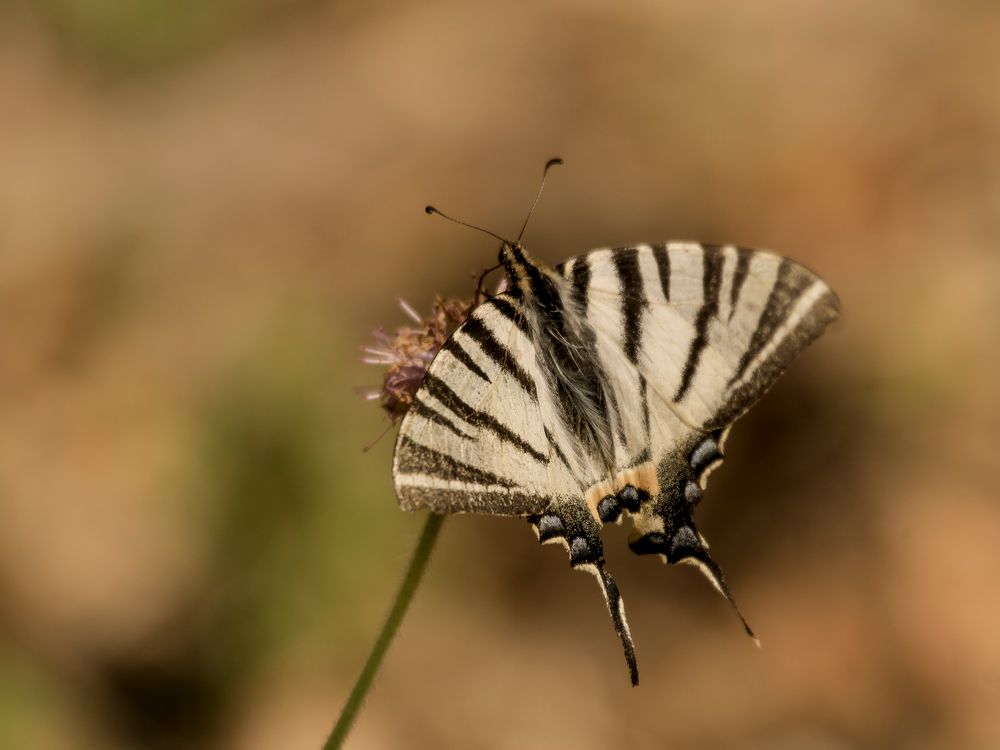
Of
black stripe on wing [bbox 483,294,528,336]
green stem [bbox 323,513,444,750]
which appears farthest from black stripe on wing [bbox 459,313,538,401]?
green stem [bbox 323,513,444,750]

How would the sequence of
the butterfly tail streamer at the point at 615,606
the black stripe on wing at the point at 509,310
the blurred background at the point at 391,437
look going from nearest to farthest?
the butterfly tail streamer at the point at 615,606
the black stripe on wing at the point at 509,310
the blurred background at the point at 391,437

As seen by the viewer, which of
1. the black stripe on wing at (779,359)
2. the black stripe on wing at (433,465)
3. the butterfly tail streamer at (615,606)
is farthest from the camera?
the black stripe on wing at (779,359)

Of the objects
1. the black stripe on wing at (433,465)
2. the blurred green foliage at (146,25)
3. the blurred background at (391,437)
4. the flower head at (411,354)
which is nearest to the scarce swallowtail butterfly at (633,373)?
the black stripe on wing at (433,465)

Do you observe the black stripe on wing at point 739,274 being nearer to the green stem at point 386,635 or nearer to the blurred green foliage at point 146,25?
the green stem at point 386,635

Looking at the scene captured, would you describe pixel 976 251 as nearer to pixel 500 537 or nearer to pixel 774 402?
pixel 774 402

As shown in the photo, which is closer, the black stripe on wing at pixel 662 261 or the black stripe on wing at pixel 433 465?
the black stripe on wing at pixel 433 465

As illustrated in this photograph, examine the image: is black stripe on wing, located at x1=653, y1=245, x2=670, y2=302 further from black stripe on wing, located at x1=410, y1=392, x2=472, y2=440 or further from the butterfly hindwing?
black stripe on wing, located at x1=410, y1=392, x2=472, y2=440

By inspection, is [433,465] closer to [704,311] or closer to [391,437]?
[704,311]

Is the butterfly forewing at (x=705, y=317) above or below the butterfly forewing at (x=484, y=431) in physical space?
above
